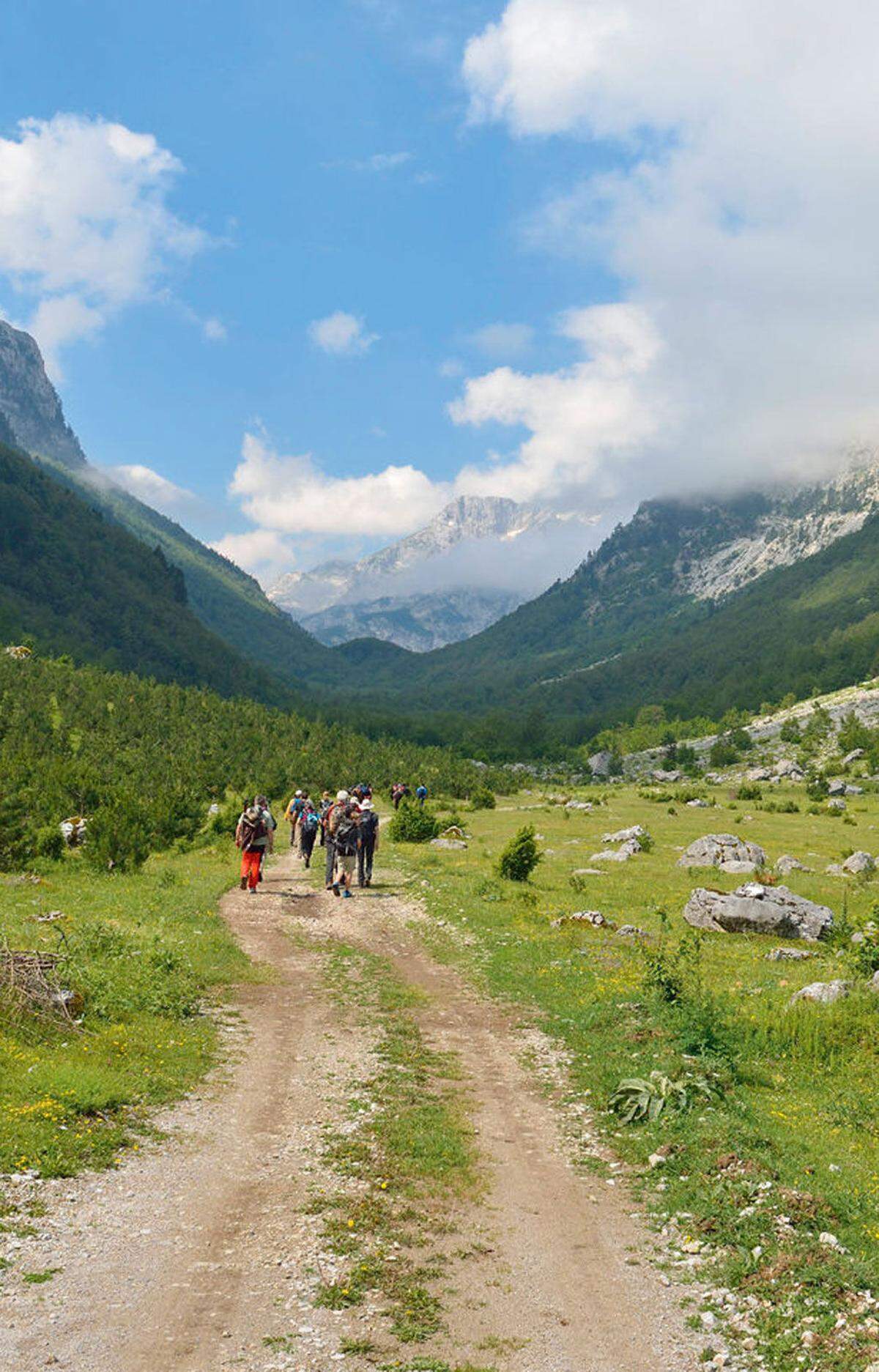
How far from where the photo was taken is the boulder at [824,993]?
54.7 ft

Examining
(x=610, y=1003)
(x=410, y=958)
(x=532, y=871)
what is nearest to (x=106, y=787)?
(x=532, y=871)

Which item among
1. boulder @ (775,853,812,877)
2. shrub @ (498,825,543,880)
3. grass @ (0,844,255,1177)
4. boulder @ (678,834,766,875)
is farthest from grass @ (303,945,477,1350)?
boulder @ (775,853,812,877)

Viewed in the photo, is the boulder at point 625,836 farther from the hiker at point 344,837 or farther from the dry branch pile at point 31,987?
the dry branch pile at point 31,987

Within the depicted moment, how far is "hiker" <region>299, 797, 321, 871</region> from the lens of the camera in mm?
36094

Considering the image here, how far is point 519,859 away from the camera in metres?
33.3

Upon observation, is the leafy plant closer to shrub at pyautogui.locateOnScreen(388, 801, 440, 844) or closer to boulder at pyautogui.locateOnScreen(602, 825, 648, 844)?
shrub at pyautogui.locateOnScreen(388, 801, 440, 844)

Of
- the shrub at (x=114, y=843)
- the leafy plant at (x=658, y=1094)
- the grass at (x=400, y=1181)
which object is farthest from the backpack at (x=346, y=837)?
the leafy plant at (x=658, y=1094)

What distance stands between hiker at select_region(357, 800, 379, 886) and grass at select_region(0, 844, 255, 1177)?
6012mm

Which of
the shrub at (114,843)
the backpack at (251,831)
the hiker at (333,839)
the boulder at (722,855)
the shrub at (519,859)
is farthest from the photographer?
the boulder at (722,855)

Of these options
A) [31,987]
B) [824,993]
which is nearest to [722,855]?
[824,993]

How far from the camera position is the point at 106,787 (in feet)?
147

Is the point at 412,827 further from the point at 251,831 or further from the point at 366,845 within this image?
the point at 251,831

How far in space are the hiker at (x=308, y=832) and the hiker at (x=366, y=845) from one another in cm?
498

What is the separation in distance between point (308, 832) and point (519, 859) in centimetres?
944
